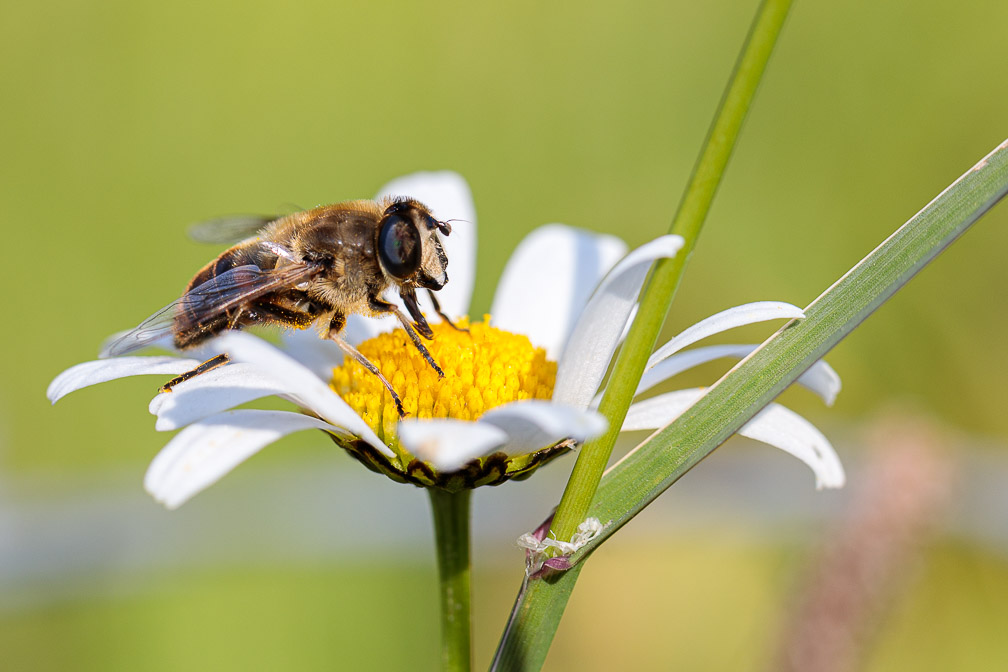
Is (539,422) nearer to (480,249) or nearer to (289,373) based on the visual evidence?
(289,373)

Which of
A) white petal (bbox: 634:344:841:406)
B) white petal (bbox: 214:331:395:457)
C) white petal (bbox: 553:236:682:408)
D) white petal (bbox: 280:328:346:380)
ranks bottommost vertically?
white petal (bbox: 214:331:395:457)

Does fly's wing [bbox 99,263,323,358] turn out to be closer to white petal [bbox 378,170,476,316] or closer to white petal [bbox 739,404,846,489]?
white petal [bbox 378,170,476,316]

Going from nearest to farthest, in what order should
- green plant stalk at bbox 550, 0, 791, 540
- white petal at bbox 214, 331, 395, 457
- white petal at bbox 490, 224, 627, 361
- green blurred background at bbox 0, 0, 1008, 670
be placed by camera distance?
green plant stalk at bbox 550, 0, 791, 540, white petal at bbox 214, 331, 395, 457, white petal at bbox 490, 224, 627, 361, green blurred background at bbox 0, 0, 1008, 670

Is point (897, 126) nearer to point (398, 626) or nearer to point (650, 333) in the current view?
point (398, 626)

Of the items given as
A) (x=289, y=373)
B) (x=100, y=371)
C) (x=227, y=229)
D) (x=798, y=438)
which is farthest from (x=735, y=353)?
(x=227, y=229)

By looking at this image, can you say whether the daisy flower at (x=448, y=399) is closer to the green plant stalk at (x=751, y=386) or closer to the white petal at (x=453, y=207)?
the green plant stalk at (x=751, y=386)

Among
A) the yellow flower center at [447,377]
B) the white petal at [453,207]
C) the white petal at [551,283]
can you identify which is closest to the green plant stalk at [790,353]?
the yellow flower center at [447,377]

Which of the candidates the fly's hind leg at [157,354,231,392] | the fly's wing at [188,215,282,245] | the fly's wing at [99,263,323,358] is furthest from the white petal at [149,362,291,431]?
the fly's wing at [188,215,282,245]
